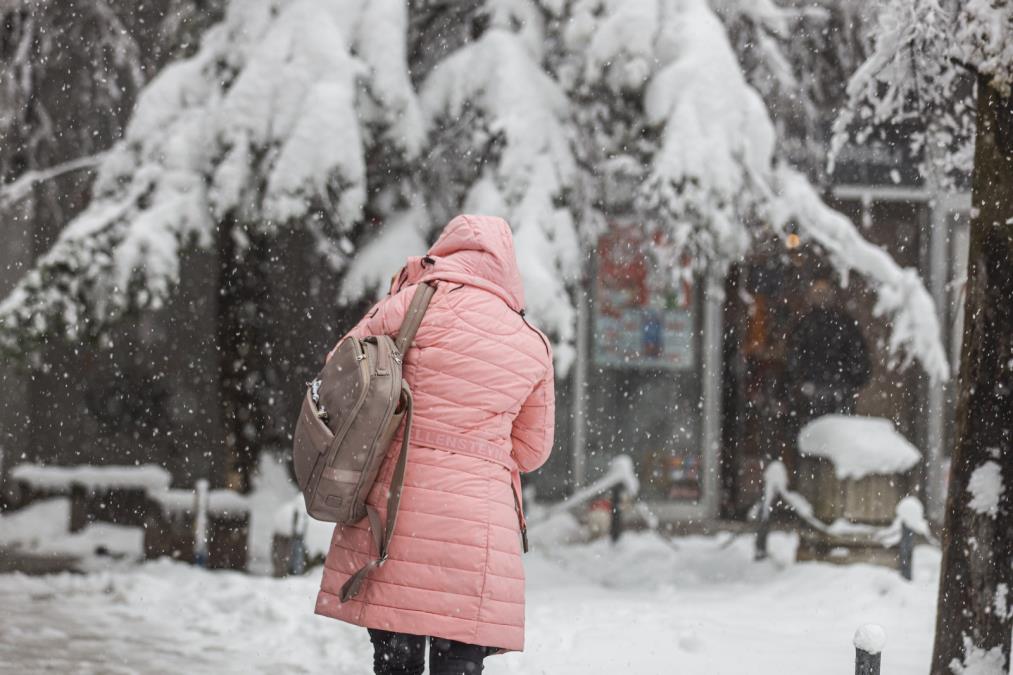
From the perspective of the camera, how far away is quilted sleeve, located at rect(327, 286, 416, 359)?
3.41m

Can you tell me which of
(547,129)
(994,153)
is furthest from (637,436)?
(994,153)

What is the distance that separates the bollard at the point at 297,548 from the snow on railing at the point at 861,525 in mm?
3614

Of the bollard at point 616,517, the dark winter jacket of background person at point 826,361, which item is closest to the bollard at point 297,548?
the bollard at point 616,517

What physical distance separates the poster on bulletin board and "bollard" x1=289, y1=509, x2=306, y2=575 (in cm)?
493

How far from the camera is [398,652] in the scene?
11.0 feet

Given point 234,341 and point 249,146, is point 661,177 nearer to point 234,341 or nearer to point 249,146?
point 249,146

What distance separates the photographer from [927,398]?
12.2 metres

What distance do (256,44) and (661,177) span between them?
2871 millimetres

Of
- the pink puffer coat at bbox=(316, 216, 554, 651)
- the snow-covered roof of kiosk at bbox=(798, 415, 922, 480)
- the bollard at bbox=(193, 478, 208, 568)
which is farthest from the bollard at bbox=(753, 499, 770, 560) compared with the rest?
the pink puffer coat at bbox=(316, 216, 554, 651)

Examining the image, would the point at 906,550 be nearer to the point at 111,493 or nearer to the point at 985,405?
the point at 985,405

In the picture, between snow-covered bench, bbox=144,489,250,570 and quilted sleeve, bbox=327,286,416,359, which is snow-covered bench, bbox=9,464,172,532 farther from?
quilted sleeve, bbox=327,286,416,359

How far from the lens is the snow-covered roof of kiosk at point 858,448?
9180 millimetres

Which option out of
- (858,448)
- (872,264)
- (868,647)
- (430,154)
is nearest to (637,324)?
(858,448)

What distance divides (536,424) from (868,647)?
1.80 meters
